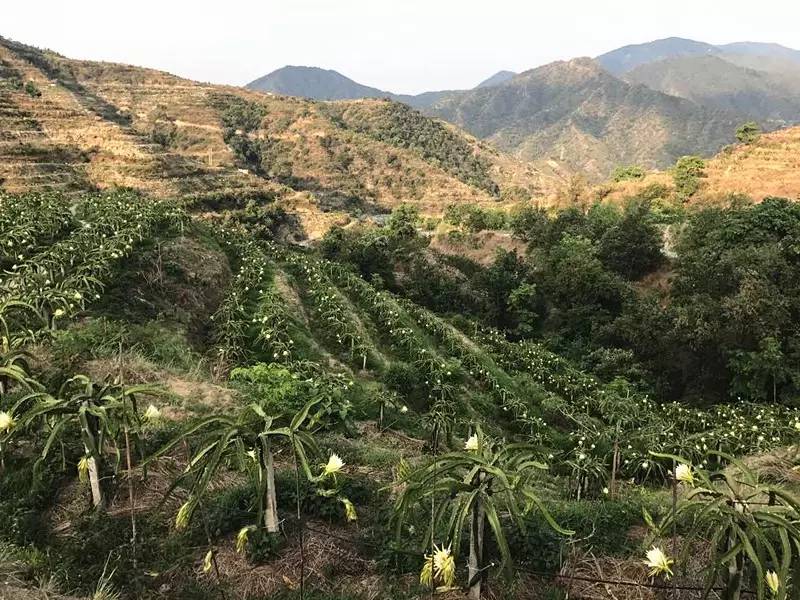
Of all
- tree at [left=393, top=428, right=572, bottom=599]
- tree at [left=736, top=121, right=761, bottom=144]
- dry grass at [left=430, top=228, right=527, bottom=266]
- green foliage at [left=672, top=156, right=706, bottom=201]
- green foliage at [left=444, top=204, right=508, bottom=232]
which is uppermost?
tree at [left=736, top=121, right=761, bottom=144]

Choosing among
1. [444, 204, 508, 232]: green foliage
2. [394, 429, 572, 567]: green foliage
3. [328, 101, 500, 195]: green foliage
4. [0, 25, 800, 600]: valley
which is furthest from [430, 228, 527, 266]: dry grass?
[328, 101, 500, 195]: green foliage

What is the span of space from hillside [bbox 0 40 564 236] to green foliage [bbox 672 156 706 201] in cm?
3700

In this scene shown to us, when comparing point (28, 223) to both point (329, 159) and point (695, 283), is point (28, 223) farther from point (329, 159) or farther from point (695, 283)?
point (329, 159)

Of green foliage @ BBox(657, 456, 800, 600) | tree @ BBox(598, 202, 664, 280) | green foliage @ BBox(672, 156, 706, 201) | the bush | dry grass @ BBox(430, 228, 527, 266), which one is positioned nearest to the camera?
green foliage @ BBox(657, 456, 800, 600)

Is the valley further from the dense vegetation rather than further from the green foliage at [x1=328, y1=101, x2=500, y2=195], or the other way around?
the green foliage at [x1=328, y1=101, x2=500, y2=195]

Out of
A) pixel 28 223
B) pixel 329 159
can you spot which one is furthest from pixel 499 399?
pixel 329 159

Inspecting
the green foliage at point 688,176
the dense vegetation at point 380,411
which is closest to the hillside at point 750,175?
the green foliage at point 688,176

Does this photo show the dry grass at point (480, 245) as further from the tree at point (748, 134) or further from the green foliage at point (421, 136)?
the green foliage at point (421, 136)

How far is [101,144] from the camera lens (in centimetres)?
4872

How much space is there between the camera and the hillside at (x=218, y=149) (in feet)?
152

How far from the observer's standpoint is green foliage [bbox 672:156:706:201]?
45.6 metres

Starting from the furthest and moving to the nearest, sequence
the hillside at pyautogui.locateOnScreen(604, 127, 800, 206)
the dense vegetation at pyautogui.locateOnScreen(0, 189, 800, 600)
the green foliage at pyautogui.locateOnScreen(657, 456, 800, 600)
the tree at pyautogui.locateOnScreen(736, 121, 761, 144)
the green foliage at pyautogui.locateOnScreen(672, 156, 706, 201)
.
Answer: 1. the tree at pyautogui.locateOnScreen(736, 121, 761, 144)
2. the green foliage at pyautogui.locateOnScreen(672, 156, 706, 201)
3. the hillside at pyautogui.locateOnScreen(604, 127, 800, 206)
4. the dense vegetation at pyautogui.locateOnScreen(0, 189, 800, 600)
5. the green foliage at pyautogui.locateOnScreen(657, 456, 800, 600)

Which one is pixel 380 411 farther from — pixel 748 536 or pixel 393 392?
pixel 748 536

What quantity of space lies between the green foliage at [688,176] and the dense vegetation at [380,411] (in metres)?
15.5
